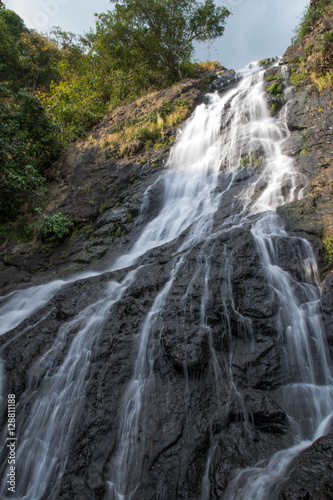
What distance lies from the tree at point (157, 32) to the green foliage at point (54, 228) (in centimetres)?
1410

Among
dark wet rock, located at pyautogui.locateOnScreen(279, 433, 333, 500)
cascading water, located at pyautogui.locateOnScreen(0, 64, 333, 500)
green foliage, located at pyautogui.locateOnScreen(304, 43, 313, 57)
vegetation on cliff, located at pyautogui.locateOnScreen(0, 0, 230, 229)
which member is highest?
vegetation on cliff, located at pyautogui.locateOnScreen(0, 0, 230, 229)

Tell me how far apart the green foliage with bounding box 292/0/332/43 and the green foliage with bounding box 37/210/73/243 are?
14709mm

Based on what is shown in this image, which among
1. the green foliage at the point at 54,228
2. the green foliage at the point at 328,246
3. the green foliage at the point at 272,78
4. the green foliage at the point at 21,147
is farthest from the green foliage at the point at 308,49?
the green foliage at the point at 54,228

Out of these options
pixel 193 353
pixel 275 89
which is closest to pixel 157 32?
pixel 275 89

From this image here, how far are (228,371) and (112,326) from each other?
2.09 m

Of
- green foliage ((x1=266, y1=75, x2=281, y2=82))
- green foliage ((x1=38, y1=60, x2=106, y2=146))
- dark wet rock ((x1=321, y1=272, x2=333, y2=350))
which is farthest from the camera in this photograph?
green foliage ((x1=38, y1=60, x2=106, y2=146))

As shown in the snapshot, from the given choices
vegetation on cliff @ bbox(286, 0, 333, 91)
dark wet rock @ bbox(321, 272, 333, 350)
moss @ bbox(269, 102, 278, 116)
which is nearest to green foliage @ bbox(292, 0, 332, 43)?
vegetation on cliff @ bbox(286, 0, 333, 91)

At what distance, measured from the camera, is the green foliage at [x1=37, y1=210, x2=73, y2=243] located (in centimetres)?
995

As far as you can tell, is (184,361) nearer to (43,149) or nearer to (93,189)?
(93,189)

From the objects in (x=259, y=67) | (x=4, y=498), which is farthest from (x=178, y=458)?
(x=259, y=67)

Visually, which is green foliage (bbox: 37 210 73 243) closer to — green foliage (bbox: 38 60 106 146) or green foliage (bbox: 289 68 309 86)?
green foliage (bbox: 38 60 106 146)

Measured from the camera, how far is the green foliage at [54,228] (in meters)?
9.95

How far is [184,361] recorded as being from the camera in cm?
380

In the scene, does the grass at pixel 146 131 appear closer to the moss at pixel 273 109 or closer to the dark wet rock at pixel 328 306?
the moss at pixel 273 109
